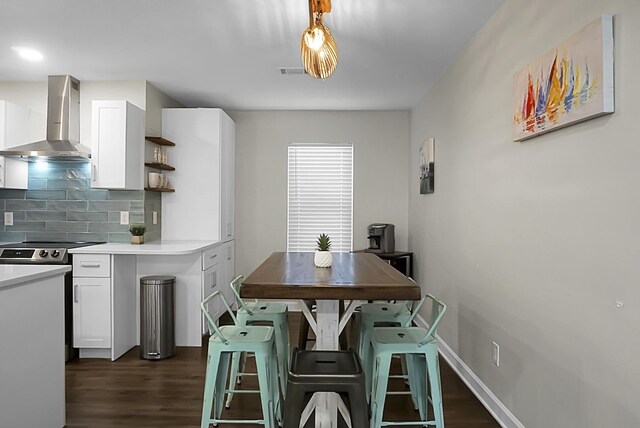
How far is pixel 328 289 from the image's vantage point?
75.5 inches

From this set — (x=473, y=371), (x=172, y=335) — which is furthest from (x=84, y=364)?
(x=473, y=371)

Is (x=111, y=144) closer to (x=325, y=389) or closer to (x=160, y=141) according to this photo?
(x=160, y=141)

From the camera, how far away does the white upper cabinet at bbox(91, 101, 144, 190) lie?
3.93m

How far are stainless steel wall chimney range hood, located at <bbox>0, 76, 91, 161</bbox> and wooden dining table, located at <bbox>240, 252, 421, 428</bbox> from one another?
2.33 m

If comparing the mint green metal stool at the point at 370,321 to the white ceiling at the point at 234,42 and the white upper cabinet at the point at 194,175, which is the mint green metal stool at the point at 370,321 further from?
the white upper cabinet at the point at 194,175

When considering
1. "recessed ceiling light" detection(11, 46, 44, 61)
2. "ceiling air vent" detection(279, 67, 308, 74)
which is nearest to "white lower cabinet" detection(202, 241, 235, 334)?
"ceiling air vent" detection(279, 67, 308, 74)

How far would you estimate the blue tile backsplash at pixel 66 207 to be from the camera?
4312 millimetres

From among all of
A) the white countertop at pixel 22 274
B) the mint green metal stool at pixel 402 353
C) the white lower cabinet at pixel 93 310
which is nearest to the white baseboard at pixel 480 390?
A: the mint green metal stool at pixel 402 353

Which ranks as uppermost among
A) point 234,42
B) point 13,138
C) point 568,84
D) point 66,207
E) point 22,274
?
point 234,42

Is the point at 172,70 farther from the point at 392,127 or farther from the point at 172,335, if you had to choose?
the point at 392,127

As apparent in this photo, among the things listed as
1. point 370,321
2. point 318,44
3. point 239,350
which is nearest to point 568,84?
point 318,44

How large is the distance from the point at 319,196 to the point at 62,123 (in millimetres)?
2906

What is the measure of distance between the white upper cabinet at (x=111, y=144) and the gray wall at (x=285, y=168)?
1799mm

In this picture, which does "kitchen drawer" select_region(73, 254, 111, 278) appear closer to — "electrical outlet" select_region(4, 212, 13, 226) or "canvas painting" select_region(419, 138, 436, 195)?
"electrical outlet" select_region(4, 212, 13, 226)
